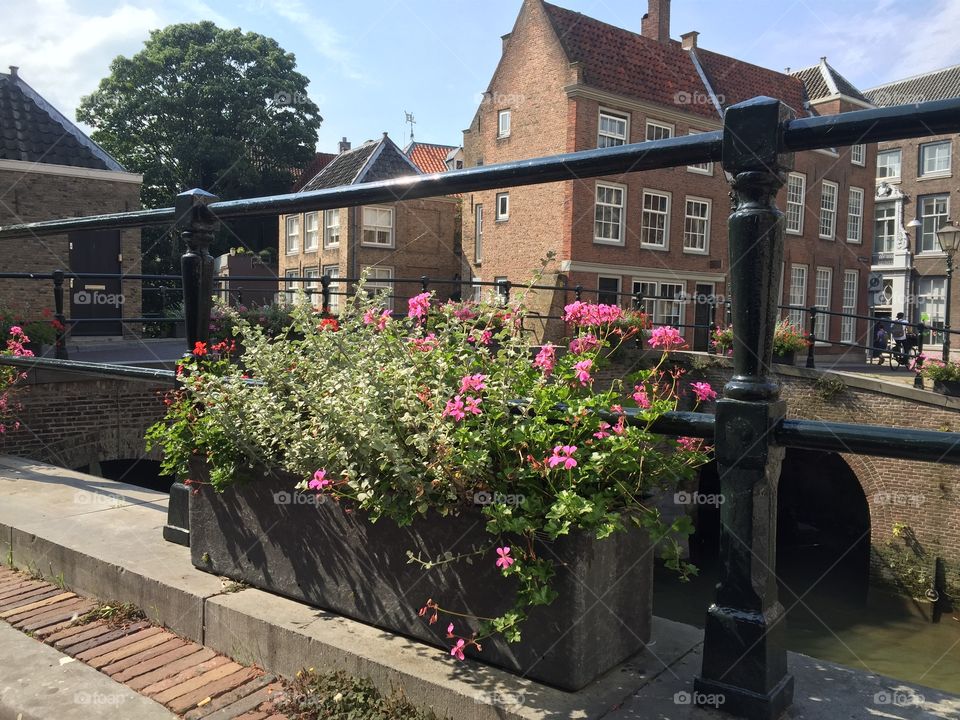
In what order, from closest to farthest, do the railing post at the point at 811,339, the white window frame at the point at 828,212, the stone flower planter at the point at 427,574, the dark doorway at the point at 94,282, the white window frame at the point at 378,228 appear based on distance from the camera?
the stone flower planter at the point at 427,574
the railing post at the point at 811,339
the dark doorway at the point at 94,282
the white window frame at the point at 828,212
the white window frame at the point at 378,228

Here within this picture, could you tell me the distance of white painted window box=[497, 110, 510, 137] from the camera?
1042 inches

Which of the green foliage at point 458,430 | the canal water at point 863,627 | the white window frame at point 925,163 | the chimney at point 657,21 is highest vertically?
the chimney at point 657,21

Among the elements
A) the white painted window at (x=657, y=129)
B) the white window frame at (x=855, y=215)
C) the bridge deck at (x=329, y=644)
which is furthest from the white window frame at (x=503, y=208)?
the bridge deck at (x=329, y=644)

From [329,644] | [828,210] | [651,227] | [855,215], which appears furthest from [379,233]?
[329,644]

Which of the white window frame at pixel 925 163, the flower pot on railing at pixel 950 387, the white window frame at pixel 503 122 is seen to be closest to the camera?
the flower pot on railing at pixel 950 387

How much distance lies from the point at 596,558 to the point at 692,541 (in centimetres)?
1699

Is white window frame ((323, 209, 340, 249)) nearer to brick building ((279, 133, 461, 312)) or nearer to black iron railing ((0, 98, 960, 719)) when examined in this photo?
brick building ((279, 133, 461, 312))

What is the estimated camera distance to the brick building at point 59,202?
16828 mm

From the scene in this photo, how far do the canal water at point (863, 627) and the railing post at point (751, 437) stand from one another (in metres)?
10.5

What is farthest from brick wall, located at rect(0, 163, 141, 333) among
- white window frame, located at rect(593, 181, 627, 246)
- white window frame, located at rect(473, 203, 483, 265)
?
white window frame, located at rect(593, 181, 627, 246)

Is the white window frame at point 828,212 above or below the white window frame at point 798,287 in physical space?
above

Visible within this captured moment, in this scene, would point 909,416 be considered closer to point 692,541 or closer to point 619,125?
point 692,541

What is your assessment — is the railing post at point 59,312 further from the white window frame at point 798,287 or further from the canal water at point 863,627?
the white window frame at point 798,287

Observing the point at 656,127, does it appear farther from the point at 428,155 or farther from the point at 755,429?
the point at 755,429
